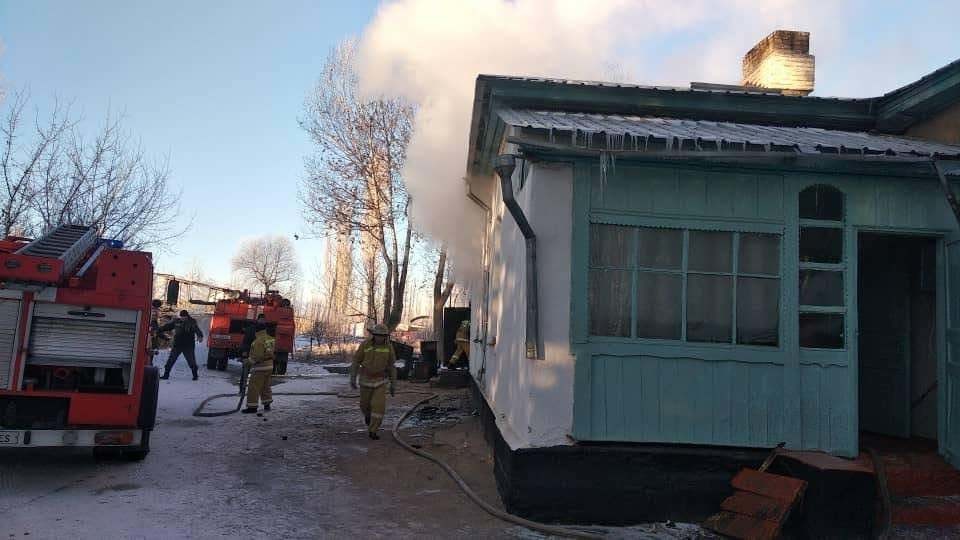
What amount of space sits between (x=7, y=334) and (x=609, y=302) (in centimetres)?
562

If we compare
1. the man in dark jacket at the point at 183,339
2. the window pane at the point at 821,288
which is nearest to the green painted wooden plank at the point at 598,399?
the window pane at the point at 821,288

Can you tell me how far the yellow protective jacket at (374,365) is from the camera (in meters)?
9.58

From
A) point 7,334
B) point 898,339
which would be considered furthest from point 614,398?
point 7,334

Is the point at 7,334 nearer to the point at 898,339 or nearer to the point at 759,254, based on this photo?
the point at 759,254

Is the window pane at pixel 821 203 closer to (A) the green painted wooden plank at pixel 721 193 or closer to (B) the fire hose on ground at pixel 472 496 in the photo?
(A) the green painted wooden plank at pixel 721 193

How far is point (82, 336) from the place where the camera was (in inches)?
261

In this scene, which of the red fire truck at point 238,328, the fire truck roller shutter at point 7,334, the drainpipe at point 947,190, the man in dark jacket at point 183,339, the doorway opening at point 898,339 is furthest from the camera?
the red fire truck at point 238,328

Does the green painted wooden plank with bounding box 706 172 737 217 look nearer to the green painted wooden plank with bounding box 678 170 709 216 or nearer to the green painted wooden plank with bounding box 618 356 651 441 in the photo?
the green painted wooden plank with bounding box 678 170 709 216

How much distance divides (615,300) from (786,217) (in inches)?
67.9

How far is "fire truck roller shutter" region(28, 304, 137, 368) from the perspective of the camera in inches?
255

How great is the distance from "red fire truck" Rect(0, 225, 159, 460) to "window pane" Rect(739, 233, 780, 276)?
19.3ft

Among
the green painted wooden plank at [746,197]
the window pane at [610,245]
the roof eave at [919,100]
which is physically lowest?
the window pane at [610,245]

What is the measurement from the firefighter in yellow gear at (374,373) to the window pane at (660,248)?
15.7 ft

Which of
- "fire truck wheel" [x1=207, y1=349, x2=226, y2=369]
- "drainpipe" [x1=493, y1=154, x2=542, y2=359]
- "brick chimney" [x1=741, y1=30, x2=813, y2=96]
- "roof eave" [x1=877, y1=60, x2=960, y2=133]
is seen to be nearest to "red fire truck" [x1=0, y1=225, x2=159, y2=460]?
"drainpipe" [x1=493, y1=154, x2=542, y2=359]
